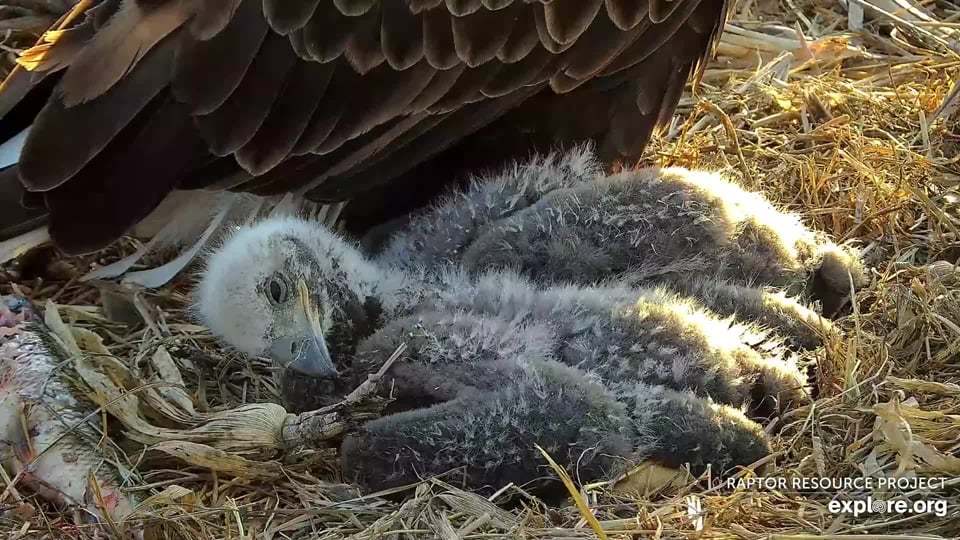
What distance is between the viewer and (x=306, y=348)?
6.78 feet

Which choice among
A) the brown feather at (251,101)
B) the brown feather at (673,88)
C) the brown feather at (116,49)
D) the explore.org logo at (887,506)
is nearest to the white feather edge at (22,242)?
the brown feather at (116,49)

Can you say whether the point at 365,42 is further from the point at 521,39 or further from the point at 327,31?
the point at 521,39

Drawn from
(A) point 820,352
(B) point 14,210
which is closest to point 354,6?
(B) point 14,210

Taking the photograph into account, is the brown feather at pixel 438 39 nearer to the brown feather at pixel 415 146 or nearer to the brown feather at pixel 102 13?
the brown feather at pixel 415 146

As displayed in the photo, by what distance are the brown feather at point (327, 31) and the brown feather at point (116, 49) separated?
24 centimetres

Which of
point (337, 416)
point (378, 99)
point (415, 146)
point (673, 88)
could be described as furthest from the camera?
point (673, 88)

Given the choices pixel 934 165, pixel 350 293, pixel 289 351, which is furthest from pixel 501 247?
pixel 934 165

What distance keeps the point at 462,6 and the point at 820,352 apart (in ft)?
3.05

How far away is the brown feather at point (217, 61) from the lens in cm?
219

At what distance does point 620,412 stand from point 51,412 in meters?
0.99

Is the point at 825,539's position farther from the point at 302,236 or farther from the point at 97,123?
the point at 97,123

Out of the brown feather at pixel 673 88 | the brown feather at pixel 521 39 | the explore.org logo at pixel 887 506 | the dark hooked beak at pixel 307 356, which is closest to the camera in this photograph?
the explore.org logo at pixel 887 506

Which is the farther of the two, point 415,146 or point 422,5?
point 415,146

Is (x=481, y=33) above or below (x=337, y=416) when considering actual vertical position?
above
